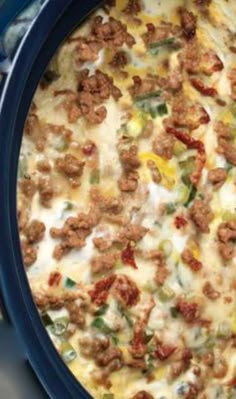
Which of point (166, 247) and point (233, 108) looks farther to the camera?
point (233, 108)

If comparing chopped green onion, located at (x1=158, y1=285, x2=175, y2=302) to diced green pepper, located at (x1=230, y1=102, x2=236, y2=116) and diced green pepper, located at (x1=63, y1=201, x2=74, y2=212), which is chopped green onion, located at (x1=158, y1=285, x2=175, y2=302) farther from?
diced green pepper, located at (x1=230, y1=102, x2=236, y2=116)

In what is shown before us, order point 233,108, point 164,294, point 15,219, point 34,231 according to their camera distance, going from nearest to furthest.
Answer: point 15,219
point 34,231
point 164,294
point 233,108

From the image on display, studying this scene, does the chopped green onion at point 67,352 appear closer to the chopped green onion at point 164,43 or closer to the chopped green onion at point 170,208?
the chopped green onion at point 170,208

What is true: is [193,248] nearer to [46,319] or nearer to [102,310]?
[102,310]

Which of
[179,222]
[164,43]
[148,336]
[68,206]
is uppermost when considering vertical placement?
[164,43]

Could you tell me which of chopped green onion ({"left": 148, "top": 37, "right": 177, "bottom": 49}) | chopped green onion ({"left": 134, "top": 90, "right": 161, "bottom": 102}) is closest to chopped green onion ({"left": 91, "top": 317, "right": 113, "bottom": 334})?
chopped green onion ({"left": 134, "top": 90, "right": 161, "bottom": 102})

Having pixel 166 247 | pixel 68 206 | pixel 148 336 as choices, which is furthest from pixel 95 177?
pixel 148 336
